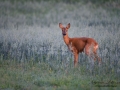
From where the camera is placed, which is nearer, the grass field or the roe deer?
the grass field

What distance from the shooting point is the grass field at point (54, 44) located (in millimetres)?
11000

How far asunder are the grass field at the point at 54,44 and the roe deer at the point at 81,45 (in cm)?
18

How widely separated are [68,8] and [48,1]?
36.6 inches

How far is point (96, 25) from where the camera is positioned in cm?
1541

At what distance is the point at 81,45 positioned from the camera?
1277 cm

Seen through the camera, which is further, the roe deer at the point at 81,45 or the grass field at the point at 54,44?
the roe deer at the point at 81,45

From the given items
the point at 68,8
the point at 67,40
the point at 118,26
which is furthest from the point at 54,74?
the point at 68,8

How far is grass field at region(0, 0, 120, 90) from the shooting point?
1100 centimetres

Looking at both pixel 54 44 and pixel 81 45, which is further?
pixel 54 44

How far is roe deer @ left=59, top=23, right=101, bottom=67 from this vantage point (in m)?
A: 12.5

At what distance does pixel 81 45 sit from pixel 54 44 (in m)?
1.01

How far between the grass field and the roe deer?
178 mm

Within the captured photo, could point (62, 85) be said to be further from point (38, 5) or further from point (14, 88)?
point (38, 5)

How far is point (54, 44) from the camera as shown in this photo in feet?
44.0
